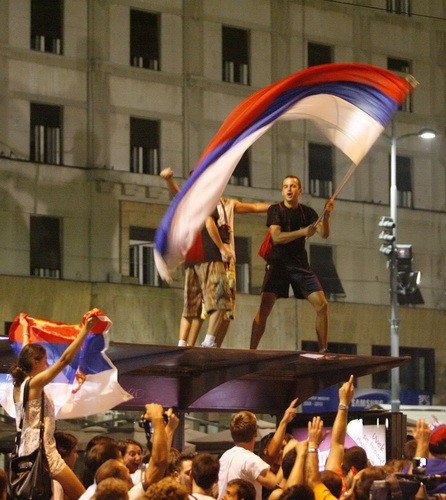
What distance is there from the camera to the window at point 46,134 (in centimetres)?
4212

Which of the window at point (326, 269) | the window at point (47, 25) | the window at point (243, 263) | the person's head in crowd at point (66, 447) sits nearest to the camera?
the person's head in crowd at point (66, 447)

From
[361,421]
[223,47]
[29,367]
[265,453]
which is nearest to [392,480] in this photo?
[29,367]

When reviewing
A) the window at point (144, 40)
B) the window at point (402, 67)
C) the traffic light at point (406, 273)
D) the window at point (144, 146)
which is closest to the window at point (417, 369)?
the window at point (402, 67)

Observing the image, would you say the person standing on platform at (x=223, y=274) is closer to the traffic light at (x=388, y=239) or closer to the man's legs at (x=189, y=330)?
the man's legs at (x=189, y=330)

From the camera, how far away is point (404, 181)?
49.5 m

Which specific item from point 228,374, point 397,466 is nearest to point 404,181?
point 228,374

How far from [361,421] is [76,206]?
28589mm

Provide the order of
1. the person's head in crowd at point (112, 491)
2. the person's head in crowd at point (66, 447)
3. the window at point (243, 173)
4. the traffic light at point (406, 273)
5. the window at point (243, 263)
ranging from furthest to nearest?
1. the window at point (243, 173)
2. the window at point (243, 263)
3. the traffic light at point (406, 273)
4. the person's head in crowd at point (66, 447)
5. the person's head in crowd at point (112, 491)

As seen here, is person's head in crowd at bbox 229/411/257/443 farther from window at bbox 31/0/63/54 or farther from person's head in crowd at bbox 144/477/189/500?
window at bbox 31/0/63/54

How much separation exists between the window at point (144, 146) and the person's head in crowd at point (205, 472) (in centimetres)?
3398

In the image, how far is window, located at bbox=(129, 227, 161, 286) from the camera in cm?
4322

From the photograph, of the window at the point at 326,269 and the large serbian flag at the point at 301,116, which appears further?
the window at the point at 326,269

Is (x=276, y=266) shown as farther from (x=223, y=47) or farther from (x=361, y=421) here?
(x=223, y=47)

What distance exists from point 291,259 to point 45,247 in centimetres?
2768
